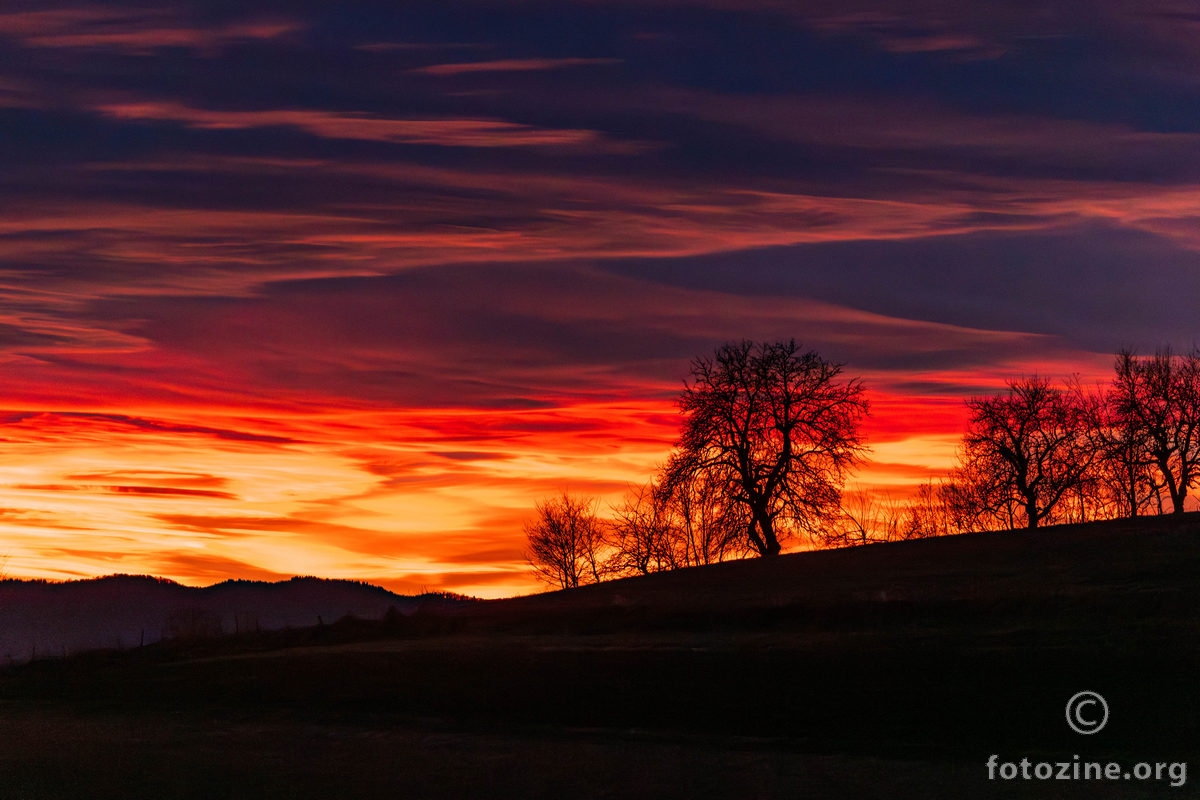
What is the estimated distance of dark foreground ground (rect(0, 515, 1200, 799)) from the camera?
16.9m

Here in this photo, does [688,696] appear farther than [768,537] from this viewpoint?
No

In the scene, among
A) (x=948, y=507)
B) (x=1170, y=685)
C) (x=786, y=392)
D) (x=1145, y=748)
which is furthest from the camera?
(x=948, y=507)

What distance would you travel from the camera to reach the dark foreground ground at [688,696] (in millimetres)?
16859

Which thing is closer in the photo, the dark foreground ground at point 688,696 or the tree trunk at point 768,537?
the dark foreground ground at point 688,696

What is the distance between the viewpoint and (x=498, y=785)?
647 inches

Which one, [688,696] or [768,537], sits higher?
[768,537]

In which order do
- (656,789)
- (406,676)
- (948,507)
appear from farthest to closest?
(948,507), (406,676), (656,789)

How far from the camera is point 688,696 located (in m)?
23.6

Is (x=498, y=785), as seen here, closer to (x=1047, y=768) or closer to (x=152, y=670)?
(x=1047, y=768)

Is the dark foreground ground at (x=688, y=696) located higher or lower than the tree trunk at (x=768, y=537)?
lower

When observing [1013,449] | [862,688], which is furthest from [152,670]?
[1013,449]

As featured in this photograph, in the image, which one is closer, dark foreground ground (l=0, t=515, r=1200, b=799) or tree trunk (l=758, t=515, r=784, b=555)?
dark foreground ground (l=0, t=515, r=1200, b=799)

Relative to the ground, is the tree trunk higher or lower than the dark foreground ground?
higher

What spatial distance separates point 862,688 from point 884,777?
22.9ft
